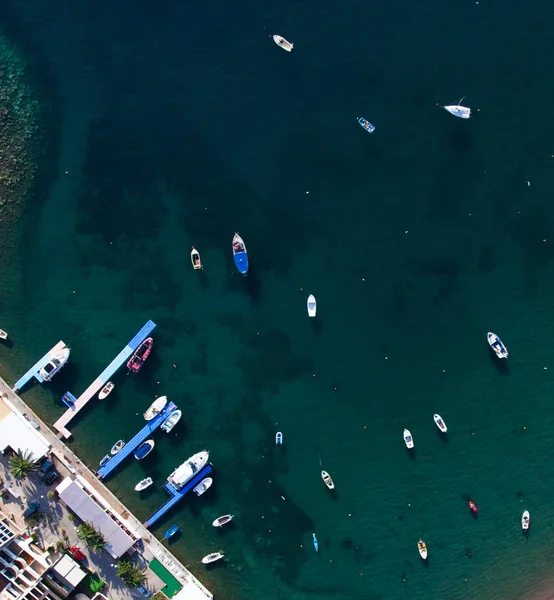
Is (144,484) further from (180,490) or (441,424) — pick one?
(441,424)

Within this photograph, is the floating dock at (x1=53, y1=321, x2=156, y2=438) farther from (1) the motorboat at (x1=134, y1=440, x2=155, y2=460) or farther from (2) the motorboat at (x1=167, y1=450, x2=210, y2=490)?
(2) the motorboat at (x1=167, y1=450, x2=210, y2=490)

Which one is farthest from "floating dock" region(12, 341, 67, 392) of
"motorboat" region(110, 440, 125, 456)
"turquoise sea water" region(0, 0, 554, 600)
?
"motorboat" region(110, 440, 125, 456)

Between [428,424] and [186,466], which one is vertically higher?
[428,424]

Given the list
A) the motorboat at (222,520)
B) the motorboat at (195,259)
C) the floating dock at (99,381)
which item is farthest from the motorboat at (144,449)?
the motorboat at (195,259)

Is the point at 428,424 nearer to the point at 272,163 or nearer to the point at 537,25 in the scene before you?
the point at 272,163

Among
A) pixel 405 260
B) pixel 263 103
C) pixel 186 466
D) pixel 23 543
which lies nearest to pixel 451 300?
pixel 405 260

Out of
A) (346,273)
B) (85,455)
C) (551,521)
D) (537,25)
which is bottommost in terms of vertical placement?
(85,455)

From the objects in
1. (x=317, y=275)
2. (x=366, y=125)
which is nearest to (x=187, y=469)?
(x=317, y=275)
